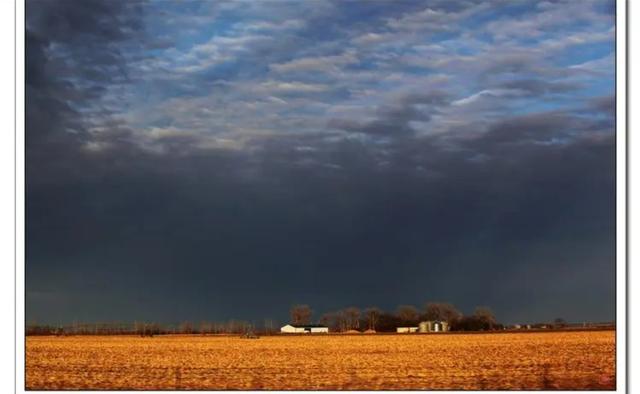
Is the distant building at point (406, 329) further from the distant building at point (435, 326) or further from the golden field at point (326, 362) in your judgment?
the golden field at point (326, 362)

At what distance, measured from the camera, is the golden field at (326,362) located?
12.5m

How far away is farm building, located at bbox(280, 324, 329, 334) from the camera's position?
926 inches

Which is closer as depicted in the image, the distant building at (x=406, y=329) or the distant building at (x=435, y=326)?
the distant building at (x=435, y=326)

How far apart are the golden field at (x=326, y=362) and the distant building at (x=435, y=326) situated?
1.30 ft

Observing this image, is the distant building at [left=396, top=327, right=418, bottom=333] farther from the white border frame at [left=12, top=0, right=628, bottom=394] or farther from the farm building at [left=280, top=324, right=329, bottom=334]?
Result: the white border frame at [left=12, top=0, right=628, bottom=394]

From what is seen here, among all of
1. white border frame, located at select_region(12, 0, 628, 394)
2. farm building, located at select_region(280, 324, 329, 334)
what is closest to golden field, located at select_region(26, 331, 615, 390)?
farm building, located at select_region(280, 324, 329, 334)
